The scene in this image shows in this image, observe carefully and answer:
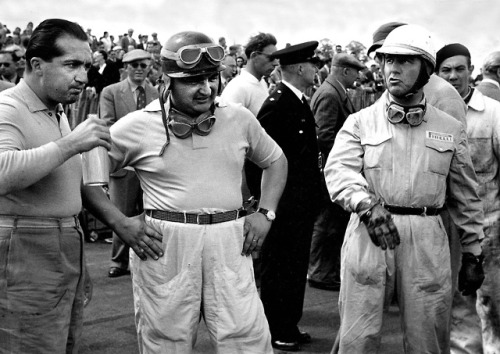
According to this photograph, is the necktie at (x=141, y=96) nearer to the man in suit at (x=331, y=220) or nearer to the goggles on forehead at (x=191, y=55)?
the man in suit at (x=331, y=220)

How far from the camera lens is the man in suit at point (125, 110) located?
7242mm

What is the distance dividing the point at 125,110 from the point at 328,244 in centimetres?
260

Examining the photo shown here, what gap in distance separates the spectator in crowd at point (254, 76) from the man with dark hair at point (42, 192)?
3.39m

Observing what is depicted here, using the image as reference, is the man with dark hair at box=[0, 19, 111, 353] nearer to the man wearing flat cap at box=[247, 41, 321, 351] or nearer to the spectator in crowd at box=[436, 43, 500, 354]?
the man wearing flat cap at box=[247, 41, 321, 351]

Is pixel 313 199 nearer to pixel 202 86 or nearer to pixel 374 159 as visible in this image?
pixel 374 159

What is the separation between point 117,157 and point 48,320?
807 mm

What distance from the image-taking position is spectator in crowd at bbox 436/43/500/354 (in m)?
4.65

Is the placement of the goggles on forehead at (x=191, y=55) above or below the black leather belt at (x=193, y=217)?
above

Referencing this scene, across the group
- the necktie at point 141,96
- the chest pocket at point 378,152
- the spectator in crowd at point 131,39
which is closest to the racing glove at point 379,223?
the chest pocket at point 378,152

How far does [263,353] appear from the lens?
10.5 feet

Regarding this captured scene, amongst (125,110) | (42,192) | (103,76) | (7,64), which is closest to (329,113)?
(125,110)

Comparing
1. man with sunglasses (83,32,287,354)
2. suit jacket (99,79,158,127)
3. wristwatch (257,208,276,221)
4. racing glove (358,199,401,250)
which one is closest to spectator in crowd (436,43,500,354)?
racing glove (358,199,401,250)

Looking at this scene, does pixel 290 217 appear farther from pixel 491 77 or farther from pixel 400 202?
pixel 491 77

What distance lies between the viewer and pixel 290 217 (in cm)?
525
